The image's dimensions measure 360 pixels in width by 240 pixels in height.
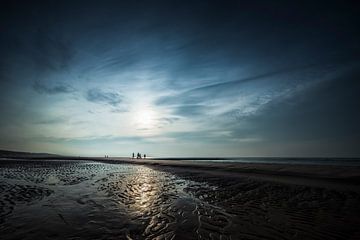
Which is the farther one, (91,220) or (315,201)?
(315,201)

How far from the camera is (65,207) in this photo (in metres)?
9.10

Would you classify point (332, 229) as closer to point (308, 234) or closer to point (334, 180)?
point (308, 234)

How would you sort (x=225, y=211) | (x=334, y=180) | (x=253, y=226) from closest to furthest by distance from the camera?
(x=253, y=226), (x=225, y=211), (x=334, y=180)

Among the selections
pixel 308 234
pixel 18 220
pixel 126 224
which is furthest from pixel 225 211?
pixel 18 220

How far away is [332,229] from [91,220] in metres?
8.32

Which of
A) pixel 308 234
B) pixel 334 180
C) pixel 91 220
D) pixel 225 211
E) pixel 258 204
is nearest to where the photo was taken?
pixel 308 234

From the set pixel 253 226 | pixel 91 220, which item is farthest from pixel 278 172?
pixel 91 220

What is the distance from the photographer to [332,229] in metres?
6.44

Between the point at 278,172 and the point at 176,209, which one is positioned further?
the point at 278,172

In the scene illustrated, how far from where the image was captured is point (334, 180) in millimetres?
16281

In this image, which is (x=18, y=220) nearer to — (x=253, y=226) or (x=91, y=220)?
(x=91, y=220)

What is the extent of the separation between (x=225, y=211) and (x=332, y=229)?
374 cm

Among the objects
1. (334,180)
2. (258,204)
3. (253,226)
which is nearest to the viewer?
(253,226)

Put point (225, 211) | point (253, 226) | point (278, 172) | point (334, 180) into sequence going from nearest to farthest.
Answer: point (253, 226)
point (225, 211)
point (334, 180)
point (278, 172)
